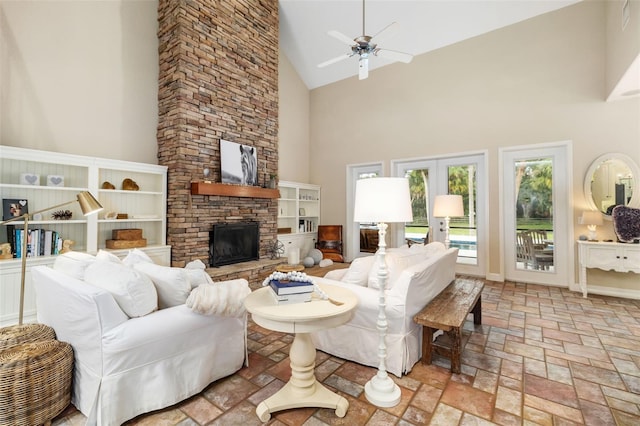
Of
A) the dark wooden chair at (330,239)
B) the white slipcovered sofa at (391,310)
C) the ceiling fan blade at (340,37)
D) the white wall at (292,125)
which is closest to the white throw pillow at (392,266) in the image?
the white slipcovered sofa at (391,310)

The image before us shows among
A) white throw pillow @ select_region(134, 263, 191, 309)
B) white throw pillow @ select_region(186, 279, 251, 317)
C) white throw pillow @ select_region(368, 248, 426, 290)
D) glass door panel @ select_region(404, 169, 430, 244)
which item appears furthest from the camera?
glass door panel @ select_region(404, 169, 430, 244)

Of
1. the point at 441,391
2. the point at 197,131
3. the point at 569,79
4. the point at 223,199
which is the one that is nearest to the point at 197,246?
the point at 223,199

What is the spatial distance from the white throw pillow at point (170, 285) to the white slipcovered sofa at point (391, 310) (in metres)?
1.01

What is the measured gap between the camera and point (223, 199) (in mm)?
4805

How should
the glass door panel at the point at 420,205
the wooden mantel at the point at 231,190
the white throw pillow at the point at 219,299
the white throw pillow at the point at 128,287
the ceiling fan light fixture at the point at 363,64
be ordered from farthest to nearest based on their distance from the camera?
1. the glass door panel at the point at 420,205
2. the wooden mantel at the point at 231,190
3. the ceiling fan light fixture at the point at 363,64
4. the white throw pillow at the point at 219,299
5. the white throw pillow at the point at 128,287

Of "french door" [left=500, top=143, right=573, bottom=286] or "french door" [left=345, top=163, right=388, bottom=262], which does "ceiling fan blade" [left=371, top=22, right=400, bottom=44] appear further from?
"french door" [left=345, top=163, right=388, bottom=262]

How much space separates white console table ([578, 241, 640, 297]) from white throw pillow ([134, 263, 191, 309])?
4.99 m

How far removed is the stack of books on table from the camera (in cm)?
176

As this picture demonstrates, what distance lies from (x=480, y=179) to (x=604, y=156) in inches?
62.9

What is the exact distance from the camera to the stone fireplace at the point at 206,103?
168 inches

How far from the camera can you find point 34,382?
5.14 feet

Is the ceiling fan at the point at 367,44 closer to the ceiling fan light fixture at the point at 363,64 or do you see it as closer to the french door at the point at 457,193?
the ceiling fan light fixture at the point at 363,64

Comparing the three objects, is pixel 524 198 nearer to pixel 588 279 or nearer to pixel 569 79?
pixel 588 279

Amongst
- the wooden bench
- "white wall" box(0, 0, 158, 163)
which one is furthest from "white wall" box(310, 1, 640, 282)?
"white wall" box(0, 0, 158, 163)
